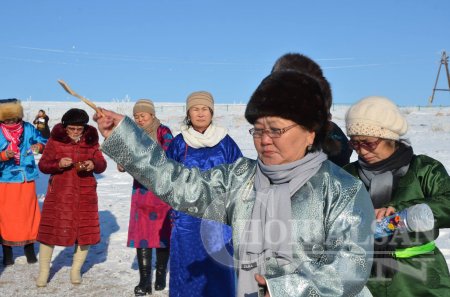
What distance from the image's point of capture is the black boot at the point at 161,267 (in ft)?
18.2

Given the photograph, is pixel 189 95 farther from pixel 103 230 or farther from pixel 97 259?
pixel 103 230

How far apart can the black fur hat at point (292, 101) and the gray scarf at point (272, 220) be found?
127mm

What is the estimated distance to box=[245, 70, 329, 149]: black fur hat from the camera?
6.59 ft

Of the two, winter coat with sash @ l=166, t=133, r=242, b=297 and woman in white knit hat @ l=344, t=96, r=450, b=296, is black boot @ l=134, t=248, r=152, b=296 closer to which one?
winter coat with sash @ l=166, t=133, r=242, b=297

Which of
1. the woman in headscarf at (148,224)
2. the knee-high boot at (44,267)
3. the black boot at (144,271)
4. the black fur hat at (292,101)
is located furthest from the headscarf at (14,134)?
the black fur hat at (292,101)

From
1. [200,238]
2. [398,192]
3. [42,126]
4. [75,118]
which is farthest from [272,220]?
[42,126]

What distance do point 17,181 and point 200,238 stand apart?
10.3 ft

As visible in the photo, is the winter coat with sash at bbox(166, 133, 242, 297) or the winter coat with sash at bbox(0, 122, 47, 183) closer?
the winter coat with sash at bbox(166, 133, 242, 297)

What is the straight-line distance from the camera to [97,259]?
6758 mm

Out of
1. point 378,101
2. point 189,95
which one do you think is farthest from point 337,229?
point 189,95

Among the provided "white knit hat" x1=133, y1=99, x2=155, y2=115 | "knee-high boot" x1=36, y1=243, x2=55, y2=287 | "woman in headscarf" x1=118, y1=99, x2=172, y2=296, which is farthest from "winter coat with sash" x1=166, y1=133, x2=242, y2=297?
"knee-high boot" x1=36, y1=243, x2=55, y2=287

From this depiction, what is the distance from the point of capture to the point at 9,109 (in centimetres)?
633

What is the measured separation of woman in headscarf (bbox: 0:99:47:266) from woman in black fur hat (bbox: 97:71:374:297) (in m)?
4.62

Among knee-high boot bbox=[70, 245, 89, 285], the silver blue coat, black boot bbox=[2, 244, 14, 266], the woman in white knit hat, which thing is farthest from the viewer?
black boot bbox=[2, 244, 14, 266]
